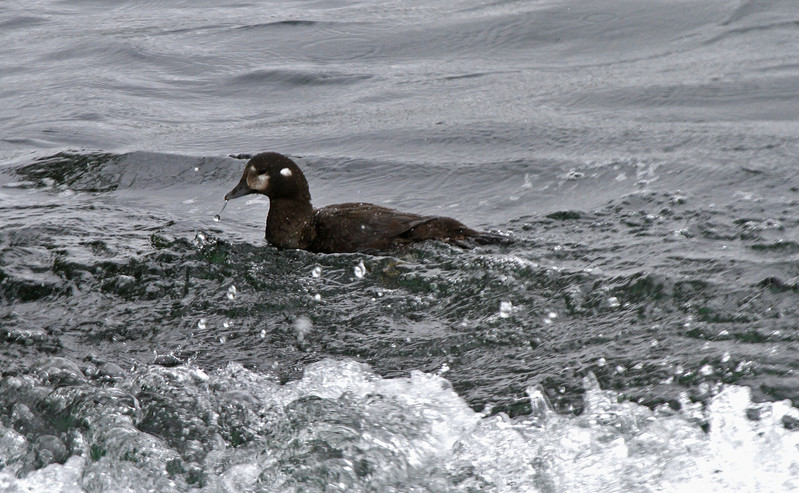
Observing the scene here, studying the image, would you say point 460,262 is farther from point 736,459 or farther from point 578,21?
point 578,21

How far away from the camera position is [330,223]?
253 inches

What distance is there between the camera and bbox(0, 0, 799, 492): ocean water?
13.8ft

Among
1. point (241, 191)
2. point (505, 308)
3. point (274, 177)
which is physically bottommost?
point (505, 308)

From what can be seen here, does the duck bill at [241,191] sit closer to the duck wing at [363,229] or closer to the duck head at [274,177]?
the duck head at [274,177]

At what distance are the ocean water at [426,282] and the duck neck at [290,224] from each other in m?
0.12

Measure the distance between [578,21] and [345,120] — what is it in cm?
396

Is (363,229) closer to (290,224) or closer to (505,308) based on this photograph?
(290,224)

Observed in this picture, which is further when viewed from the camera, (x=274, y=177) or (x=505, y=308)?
(x=274, y=177)

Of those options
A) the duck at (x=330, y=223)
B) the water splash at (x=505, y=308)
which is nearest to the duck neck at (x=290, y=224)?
the duck at (x=330, y=223)

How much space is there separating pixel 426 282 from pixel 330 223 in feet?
3.22

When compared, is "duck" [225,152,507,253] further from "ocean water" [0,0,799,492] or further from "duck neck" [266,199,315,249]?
"ocean water" [0,0,799,492]

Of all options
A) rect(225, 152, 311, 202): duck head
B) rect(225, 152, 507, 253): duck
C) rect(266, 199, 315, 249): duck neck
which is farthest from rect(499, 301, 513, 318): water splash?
rect(225, 152, 311, 202): duck head

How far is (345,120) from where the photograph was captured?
9.66 m

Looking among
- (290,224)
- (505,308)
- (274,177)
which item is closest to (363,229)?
(290,224)
